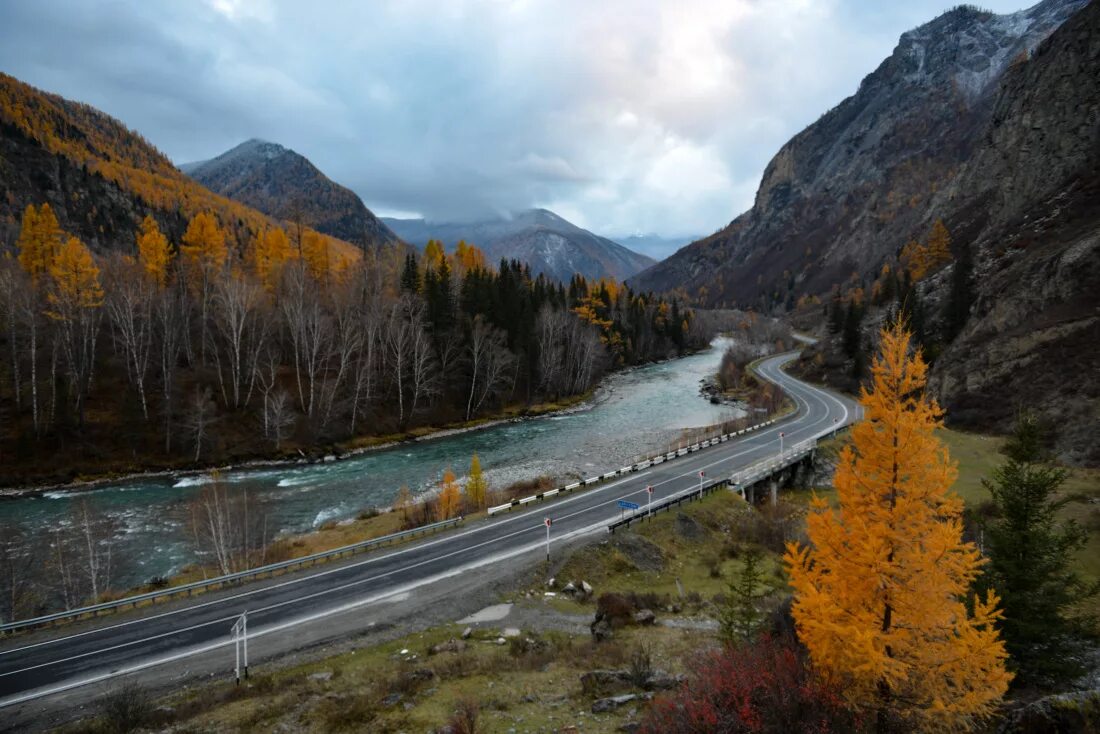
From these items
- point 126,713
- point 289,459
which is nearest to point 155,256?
point 289,459

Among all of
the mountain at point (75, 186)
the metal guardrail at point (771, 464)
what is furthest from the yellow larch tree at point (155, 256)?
the metal guardrail at point (771, 464)

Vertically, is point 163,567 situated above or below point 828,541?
below

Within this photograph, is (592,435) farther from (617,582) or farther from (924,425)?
(924,425)

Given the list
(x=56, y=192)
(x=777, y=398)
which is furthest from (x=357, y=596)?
(x=56, y=192)

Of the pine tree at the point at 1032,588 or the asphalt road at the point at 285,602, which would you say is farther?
the asphalt road at the point at 285,602

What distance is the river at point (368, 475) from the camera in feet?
98.6

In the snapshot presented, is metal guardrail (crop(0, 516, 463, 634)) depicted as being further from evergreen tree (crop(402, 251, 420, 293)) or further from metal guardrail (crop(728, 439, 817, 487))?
evergreen tree (crop(402, 251, 420, 293))

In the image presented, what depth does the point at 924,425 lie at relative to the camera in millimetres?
9664

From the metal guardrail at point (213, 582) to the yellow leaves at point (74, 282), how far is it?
34591mm

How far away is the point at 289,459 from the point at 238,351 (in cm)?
1114

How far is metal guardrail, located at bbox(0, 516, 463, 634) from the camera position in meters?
17.3

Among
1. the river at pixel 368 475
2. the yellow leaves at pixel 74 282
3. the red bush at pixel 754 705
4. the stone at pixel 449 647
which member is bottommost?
the river at pixel 368 475

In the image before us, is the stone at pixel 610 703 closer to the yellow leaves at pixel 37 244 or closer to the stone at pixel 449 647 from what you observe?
the stone at pixel 449 647

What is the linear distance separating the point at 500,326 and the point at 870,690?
6350cm
